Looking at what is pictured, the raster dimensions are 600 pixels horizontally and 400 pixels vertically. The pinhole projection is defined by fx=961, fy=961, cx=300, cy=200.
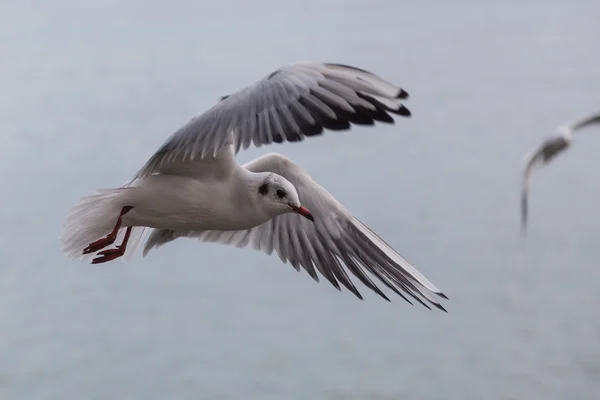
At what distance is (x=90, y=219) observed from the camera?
5.25 ft

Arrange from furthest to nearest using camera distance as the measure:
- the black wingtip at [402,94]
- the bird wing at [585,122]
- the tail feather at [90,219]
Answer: the tail feather at [90,219]
the black wingtip at [402,94]
the bird wing at [585,122]

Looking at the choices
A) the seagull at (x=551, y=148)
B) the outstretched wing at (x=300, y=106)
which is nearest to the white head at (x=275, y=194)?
the outstretched wing at (x=300, y=106)

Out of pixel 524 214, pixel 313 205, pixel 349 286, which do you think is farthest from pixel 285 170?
pixel 524 214

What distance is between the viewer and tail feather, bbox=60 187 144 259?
1.56 metres

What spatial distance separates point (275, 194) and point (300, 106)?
0.26 meters

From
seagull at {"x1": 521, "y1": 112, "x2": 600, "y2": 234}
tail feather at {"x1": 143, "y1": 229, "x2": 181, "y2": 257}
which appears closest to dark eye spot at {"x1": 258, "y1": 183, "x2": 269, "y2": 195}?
tail feather at {"x1": 143, "y1": 229, "x2": 181, "y2": 257}

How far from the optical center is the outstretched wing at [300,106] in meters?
1.20

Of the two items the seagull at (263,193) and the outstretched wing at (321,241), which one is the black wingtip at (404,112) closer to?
the seagull at (263,193)

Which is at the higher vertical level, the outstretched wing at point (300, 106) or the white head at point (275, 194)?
the outstretched wing at point (300, 106)

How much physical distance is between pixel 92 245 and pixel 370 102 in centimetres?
60

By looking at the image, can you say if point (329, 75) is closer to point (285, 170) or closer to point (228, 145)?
point (228, 145)

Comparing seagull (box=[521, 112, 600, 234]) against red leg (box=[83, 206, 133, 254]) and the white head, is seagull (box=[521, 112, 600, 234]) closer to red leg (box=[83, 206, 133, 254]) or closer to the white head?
the white head

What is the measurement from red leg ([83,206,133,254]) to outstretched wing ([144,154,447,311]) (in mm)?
303

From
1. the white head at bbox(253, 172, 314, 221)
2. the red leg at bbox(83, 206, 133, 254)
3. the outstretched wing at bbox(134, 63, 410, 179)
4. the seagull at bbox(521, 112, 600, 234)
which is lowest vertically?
the red leg at bbox(83, 206, 133, 254)
